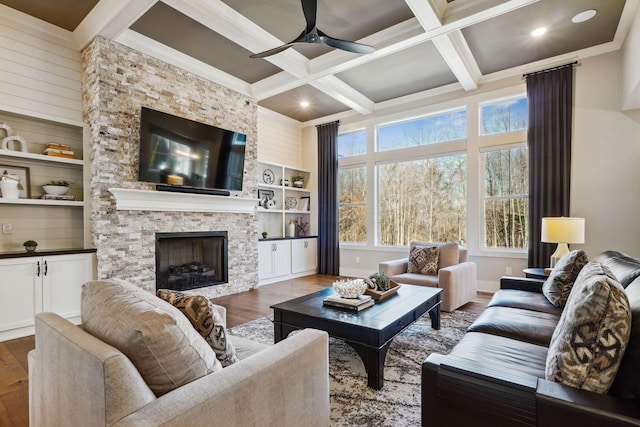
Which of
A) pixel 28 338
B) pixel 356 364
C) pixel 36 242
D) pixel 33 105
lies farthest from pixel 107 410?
pixel 33 105

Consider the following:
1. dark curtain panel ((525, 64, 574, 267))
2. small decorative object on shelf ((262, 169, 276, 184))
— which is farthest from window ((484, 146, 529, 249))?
small decorative object on shelf ((262, 169, 276, 184))

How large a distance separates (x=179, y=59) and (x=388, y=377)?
4489mm

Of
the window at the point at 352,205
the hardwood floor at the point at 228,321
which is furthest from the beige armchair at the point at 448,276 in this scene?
the window at the point at 352,205

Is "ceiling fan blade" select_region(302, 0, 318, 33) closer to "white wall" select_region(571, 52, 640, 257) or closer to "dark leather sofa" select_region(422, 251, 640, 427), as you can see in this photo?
"dark leather sofa" select_region(422, 251, 640, 427)

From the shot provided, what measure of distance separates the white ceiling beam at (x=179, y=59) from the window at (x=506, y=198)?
4.10 m

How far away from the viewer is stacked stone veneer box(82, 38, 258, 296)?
3.71 m

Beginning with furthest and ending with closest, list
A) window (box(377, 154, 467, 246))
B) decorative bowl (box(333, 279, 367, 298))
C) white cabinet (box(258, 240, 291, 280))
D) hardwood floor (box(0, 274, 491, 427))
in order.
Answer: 1. white cabinet (box(258, 240, 291, 280))
2. window (box(377, 154, 467, 246))
3. decorative bowl (box(333, 279, 367, 298))
4. hardwood floor (box(0, 274, 491, 427))

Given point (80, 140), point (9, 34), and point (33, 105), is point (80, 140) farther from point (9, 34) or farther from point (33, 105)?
point (9, 34)

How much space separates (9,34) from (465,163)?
6.07 m

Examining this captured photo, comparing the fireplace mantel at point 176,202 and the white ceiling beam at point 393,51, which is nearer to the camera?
the white ceiling beam at point 393,51

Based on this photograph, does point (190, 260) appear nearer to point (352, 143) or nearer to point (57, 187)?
point (57, 187)

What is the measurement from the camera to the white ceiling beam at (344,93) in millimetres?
4957

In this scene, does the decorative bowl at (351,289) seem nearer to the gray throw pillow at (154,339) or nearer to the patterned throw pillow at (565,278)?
the patterned throw pillow at (565,278)

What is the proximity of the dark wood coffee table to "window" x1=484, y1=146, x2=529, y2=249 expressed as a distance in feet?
8.35
